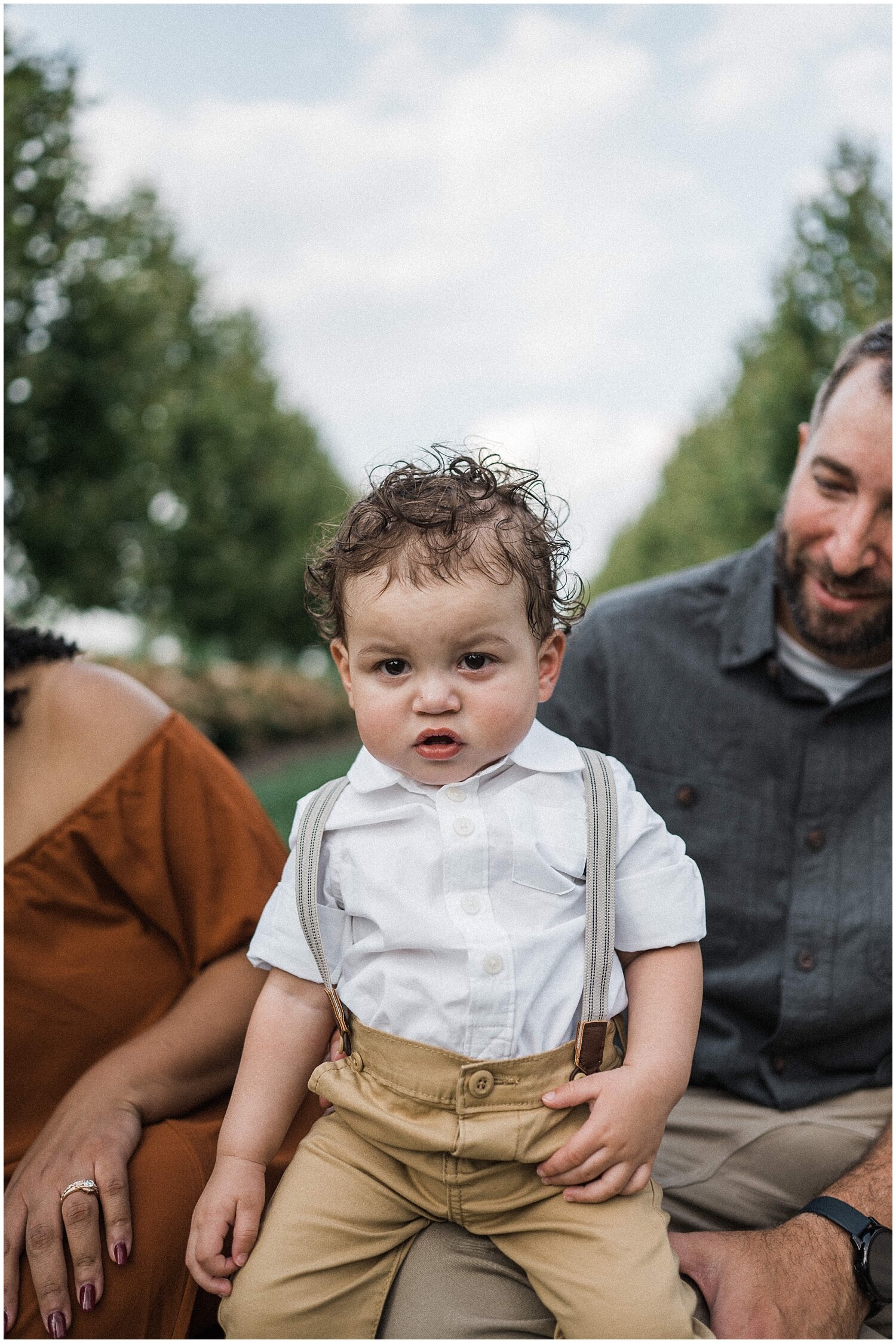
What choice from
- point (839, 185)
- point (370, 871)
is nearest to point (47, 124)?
point (839, 185)

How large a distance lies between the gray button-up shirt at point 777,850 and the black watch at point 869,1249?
14.3 inches

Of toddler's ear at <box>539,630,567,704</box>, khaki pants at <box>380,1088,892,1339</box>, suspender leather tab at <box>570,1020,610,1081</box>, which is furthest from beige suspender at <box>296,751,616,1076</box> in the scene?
khaki pants at <box>380,1088,892,1339</box>

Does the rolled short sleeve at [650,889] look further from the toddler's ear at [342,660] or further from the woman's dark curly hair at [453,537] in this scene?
the toddler's ear at [342,660]

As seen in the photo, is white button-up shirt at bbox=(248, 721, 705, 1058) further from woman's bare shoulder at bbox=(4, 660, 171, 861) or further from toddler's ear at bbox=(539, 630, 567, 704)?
woman's bare shoulder at bbox=(4, 660, 171, 861)

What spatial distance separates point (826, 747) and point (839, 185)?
42.8 feet

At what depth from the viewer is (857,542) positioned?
2445mm

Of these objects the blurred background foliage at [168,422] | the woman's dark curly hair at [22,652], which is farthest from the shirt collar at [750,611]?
the blurred background foliage at [168,422]

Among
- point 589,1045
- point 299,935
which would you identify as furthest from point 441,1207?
point 299,935

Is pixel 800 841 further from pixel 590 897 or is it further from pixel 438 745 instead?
pixel 438 745

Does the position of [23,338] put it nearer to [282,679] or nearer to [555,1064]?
[282,679]

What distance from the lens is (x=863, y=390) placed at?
2439 mm

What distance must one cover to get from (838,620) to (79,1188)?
185 centimetres

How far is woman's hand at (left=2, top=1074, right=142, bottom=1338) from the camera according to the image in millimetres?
1838

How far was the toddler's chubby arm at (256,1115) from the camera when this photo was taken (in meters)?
1.67
